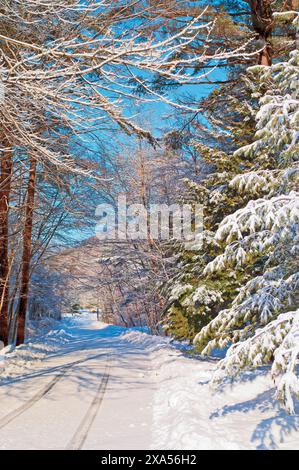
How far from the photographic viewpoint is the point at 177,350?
13.4 meters

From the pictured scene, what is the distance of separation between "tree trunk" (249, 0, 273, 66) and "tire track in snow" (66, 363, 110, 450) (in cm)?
785

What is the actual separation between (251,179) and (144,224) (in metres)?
16.5

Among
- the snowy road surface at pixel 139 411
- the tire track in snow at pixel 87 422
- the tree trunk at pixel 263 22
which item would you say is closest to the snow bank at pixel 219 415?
the snowy road surface at pixel 139 411

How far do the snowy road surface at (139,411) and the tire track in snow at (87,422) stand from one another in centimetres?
1

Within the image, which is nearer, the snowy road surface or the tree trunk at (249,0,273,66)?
the snowy road surface

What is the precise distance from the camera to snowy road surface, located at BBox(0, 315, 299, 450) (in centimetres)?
460

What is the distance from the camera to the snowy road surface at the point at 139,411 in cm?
460

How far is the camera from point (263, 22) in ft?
29.9

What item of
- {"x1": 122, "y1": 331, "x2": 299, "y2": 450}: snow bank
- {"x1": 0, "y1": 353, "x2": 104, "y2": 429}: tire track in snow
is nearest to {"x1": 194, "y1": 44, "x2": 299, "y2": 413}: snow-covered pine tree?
{"x1": 122, "y1": 331, "x2": 299, "y2": 450}: snow bank

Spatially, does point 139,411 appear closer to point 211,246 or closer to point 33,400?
point 33,400

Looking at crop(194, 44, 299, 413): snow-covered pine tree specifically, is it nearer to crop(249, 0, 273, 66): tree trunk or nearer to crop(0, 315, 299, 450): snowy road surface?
crop(0, 315, 299, 450): snowy road surface

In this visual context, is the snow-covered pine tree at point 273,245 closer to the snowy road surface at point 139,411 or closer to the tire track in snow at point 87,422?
the snowy road surface at point 139,411

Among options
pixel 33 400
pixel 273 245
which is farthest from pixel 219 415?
pixel 33 400
